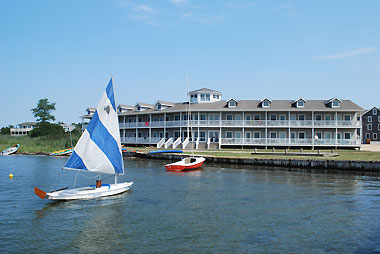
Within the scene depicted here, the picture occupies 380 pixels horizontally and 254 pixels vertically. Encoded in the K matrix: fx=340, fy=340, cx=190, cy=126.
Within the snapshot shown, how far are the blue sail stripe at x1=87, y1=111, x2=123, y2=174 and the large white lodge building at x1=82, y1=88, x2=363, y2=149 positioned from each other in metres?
32.1

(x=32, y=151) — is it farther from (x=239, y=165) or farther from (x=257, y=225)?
(x=257, y=225)

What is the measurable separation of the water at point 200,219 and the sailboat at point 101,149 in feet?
3.23

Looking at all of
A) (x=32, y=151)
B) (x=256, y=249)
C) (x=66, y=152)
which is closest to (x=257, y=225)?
(x=256, y=249)

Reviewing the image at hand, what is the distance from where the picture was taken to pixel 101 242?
13.0 metres

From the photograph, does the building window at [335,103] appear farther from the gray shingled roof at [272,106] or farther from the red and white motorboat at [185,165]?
the red and white motorboat at [185,165]

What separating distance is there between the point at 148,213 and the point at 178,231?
3.32 meters

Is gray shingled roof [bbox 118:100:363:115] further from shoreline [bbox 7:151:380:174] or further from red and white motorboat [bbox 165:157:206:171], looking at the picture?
red and white motorboat [bbox 165:157:206:171]

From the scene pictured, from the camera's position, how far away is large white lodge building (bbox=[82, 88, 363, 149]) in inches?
2122

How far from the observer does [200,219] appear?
16.1 metres

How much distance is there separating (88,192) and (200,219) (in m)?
7.59

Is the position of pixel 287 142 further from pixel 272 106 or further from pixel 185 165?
pixel 185 165

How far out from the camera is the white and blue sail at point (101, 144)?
20641mm

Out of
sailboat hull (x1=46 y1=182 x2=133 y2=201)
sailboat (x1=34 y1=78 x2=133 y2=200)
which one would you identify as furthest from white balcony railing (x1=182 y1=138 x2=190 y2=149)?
sailboat (x1=34 y1=78 x2=133 y2=200)

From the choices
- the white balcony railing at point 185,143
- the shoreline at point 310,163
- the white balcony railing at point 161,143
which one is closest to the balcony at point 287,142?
the white balcony railing at point 185,143
